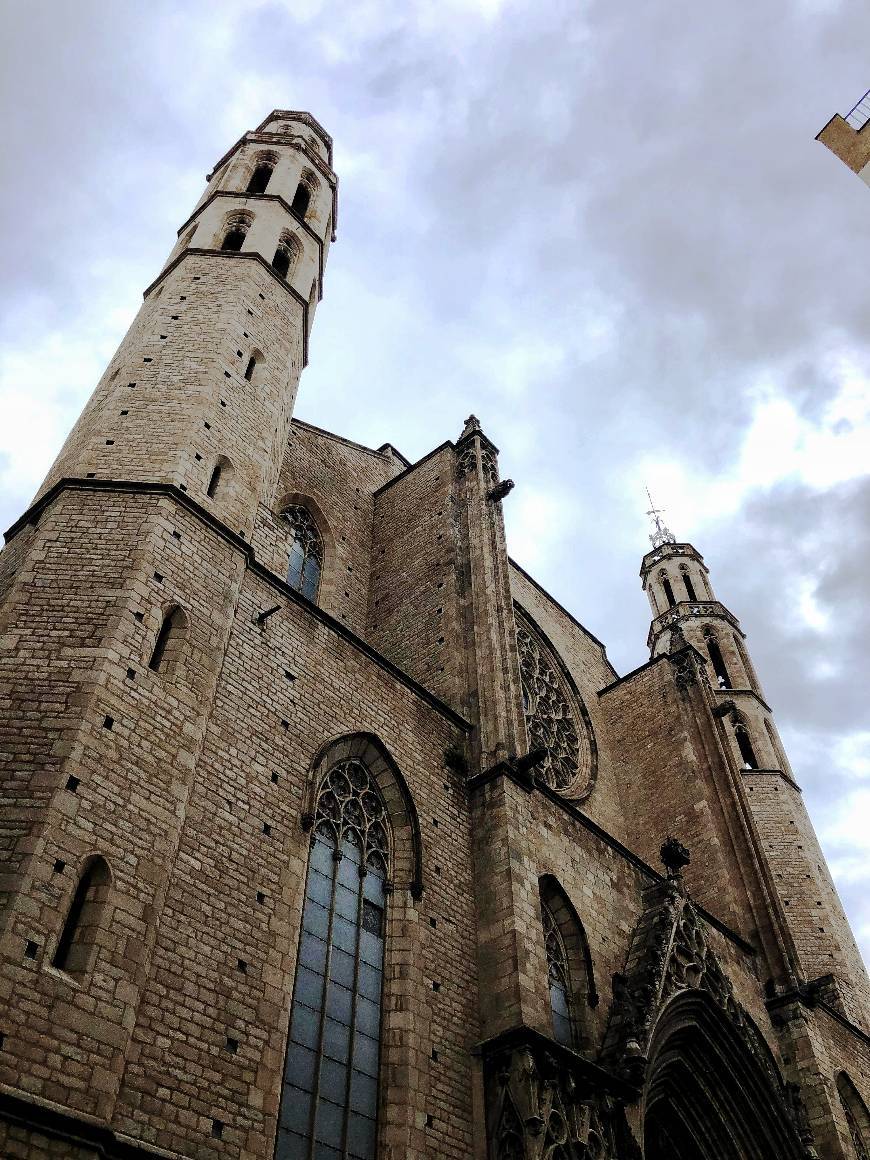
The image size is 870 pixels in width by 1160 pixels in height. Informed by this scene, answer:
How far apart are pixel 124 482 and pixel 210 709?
2.54m

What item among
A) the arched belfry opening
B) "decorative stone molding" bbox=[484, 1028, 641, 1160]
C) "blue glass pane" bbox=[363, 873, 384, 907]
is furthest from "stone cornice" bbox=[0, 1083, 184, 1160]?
the arched belfry opening

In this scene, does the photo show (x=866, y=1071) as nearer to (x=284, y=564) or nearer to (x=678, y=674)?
(x=678, y=674)

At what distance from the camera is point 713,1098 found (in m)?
10.7

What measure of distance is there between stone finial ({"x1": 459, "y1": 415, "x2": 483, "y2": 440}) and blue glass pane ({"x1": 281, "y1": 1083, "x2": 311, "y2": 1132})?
10.6 m

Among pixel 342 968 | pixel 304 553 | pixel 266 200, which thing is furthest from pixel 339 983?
pixel 266 200

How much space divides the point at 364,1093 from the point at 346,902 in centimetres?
154

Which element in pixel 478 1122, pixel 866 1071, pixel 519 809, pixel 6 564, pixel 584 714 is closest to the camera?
pixel 478 1122

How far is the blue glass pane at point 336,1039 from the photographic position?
24.2 ft

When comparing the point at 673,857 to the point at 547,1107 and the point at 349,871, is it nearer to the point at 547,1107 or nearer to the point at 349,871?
the point at 547,1107

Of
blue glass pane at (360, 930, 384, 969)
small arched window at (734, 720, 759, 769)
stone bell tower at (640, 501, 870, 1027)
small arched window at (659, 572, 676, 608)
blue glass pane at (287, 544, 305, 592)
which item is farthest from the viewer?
small arched window at (659, 572, 676, 608)

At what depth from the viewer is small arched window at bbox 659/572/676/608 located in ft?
92.7

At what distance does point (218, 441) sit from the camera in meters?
10.3

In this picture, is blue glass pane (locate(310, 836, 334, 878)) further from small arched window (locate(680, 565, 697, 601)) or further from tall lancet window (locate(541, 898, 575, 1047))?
→ small arched window (locate(680, 565, 697, 601))

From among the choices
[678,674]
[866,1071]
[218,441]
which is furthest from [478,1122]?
[678,674]
